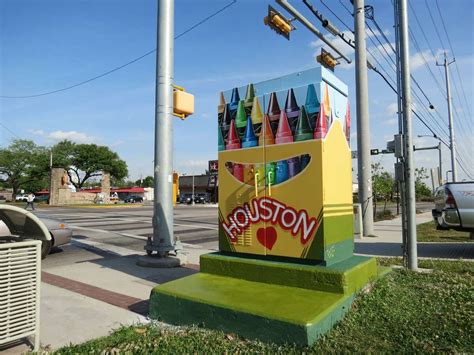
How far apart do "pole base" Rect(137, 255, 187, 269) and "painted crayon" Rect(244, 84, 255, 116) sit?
12.8 ft

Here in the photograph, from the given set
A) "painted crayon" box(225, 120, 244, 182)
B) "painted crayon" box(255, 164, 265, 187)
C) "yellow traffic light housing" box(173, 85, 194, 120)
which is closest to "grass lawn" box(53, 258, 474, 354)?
"painted crayon" box(255, 164, 265, 187)

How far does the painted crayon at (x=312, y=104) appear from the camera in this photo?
4414 millimetres

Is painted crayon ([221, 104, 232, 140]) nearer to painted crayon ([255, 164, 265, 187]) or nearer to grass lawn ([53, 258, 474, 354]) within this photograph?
painted crayon ([255, 164, 265, 187])

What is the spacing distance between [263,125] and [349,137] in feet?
4.18

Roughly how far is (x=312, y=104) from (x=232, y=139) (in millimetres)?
1199

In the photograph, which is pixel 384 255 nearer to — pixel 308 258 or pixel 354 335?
pixel 308 258

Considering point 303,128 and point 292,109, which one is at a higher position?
point 292,109

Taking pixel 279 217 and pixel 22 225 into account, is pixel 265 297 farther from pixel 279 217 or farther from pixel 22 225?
pixel 22 225

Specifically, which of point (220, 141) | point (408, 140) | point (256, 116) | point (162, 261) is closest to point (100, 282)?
point (162, 261)

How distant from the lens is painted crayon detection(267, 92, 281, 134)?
4.73 metres

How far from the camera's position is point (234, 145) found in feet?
16.8

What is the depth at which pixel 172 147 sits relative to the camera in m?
8.23

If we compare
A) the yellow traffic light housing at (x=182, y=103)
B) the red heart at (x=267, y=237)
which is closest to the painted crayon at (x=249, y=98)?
the red heart at (x=267, y=237)

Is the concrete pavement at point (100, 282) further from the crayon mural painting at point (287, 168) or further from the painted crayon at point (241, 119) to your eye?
the painted crayon at point (241, 119)
